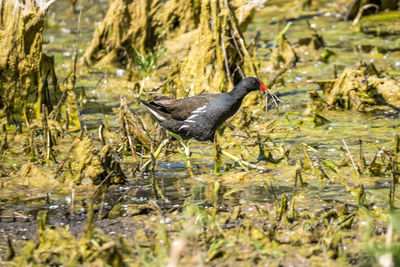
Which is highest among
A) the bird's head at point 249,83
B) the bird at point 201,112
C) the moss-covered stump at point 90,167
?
the bird's head at point 249,83

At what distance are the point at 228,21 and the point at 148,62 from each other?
1021 mm

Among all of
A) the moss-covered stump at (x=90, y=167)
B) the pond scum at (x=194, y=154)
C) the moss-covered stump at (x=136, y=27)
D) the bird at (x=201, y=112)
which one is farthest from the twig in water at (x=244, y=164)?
the moss-covered stump at (x=136, y=27)

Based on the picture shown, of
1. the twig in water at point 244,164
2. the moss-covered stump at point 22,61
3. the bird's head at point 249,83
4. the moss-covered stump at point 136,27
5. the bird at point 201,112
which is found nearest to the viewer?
the twig in water at point 244,164

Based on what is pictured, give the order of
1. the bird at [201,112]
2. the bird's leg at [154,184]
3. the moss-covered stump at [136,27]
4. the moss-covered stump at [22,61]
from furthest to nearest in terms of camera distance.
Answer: the moss-covered stump at [136,27] → the moss-covered stump at [22,61] → the bird at [201,112] → the bird's leg at [154,184]

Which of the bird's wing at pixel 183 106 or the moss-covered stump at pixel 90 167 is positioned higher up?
the bird's wing at pixel 183 106

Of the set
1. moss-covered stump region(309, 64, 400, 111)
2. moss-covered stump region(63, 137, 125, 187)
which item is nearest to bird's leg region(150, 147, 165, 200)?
moss-covered stump region(63, 137, 125, 187)

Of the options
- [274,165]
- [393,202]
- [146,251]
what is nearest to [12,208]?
[146,251]

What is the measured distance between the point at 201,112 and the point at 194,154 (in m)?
0.65

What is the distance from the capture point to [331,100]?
6.79 m

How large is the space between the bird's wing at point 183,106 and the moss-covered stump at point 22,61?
64.9 inches

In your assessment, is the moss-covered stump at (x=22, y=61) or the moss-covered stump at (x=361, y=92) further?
the moss-covered stump at (x=361, y=92)

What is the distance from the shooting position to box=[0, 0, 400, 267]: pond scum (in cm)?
370

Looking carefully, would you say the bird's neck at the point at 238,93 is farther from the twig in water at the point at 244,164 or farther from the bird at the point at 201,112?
the twig in water at the point at 244,164

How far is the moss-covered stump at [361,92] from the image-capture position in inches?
262
